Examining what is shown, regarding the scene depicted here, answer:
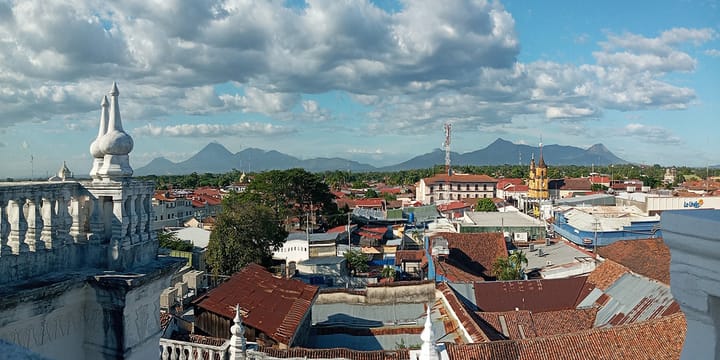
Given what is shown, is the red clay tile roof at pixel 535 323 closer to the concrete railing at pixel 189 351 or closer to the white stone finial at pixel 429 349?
the white stone finial at pixel 429 349

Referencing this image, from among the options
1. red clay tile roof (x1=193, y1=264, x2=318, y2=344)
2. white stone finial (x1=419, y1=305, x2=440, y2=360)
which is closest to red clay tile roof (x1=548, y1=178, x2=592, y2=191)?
red clay tile roof (x1=193, y1=264, x2=318, y2=344)

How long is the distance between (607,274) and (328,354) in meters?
13.2

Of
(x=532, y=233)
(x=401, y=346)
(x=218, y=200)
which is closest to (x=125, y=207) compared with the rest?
(x=401, y=346)

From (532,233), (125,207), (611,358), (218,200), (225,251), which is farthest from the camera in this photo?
(218,200)

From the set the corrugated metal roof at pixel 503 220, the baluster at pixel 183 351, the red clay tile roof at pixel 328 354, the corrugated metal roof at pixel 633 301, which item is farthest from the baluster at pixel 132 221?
the corrugated metal roof at pixel 503 220

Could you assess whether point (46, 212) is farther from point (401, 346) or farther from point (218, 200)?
point (218, 200)

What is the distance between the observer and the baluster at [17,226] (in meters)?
3.73

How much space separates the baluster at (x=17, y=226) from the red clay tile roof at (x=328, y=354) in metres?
6.07

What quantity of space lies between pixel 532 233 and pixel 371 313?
29643 millimetres

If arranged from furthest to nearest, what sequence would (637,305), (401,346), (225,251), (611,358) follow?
(225,251)
(637,305)
(401,346)
(611,358)

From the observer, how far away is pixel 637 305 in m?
14.7

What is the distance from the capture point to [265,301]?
40.6ft

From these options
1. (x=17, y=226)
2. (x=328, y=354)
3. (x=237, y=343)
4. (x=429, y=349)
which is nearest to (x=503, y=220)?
(x=328, y=354)

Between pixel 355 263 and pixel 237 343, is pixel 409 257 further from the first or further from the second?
pixel 237 343
